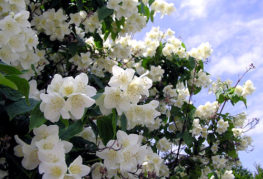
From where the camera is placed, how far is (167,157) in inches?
149

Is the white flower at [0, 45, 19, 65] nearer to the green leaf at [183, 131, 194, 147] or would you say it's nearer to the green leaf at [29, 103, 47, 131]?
the green leaf at [29, 103, 47, 131]

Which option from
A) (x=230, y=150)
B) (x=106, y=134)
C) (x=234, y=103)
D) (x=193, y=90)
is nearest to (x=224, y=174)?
(x=230, y=150)

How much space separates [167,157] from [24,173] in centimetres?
275

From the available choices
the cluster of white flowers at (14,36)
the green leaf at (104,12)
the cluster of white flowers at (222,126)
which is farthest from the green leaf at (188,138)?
the cluster of white flowers at (14,36)

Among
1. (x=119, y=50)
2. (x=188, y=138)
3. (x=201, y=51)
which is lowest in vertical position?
(x=188, y=138)

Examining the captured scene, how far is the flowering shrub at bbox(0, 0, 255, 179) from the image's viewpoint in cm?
110

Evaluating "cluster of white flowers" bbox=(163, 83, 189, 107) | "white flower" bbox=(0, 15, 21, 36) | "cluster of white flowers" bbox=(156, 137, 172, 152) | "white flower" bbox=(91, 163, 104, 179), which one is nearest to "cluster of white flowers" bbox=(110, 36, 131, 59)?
"cluster of white flowers" bbox=(163, 83, 189, 107)

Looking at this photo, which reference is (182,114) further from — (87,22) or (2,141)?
(2,141)

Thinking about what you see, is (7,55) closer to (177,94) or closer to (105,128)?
(105,128)

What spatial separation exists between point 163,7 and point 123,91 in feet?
8.27

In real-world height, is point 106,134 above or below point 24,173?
above

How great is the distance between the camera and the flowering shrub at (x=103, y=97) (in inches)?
43.4

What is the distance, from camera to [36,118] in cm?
106

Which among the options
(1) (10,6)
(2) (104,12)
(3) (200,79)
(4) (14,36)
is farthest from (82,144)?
(3) (200,79)
